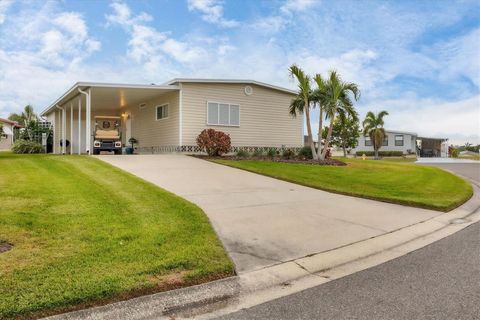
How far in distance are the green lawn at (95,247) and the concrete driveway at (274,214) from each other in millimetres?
445

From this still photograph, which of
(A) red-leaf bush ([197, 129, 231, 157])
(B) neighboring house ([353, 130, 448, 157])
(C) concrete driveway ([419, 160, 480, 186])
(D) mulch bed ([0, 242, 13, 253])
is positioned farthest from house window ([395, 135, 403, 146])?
(D) mulch bed ([0, 242, 13, 253])

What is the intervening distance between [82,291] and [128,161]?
11.5 metres

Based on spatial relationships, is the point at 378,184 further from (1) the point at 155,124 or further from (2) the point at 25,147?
(2) the point at 25,147

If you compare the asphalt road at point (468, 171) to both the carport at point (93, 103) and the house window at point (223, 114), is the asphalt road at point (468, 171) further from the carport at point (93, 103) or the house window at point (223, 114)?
the carport at point (93, 103)

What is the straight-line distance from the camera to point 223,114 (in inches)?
765

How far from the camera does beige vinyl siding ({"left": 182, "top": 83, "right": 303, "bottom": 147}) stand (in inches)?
726

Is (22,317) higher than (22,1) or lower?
lower

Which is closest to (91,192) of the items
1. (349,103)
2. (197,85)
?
(197,85)

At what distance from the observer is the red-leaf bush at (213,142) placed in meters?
17.3

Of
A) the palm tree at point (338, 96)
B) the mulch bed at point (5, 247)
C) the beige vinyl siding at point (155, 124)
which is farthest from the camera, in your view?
the beige vinyl siding at point (155, 124)

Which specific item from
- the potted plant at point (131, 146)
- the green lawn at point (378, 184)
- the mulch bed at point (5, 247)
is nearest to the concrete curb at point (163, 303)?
the mulch bed at point (5, 247)

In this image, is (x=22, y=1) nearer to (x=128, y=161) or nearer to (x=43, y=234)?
(x=128, y=161)

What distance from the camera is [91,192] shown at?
26.5ft

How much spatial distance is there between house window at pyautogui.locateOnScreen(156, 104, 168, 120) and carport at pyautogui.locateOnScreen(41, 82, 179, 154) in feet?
2.26
